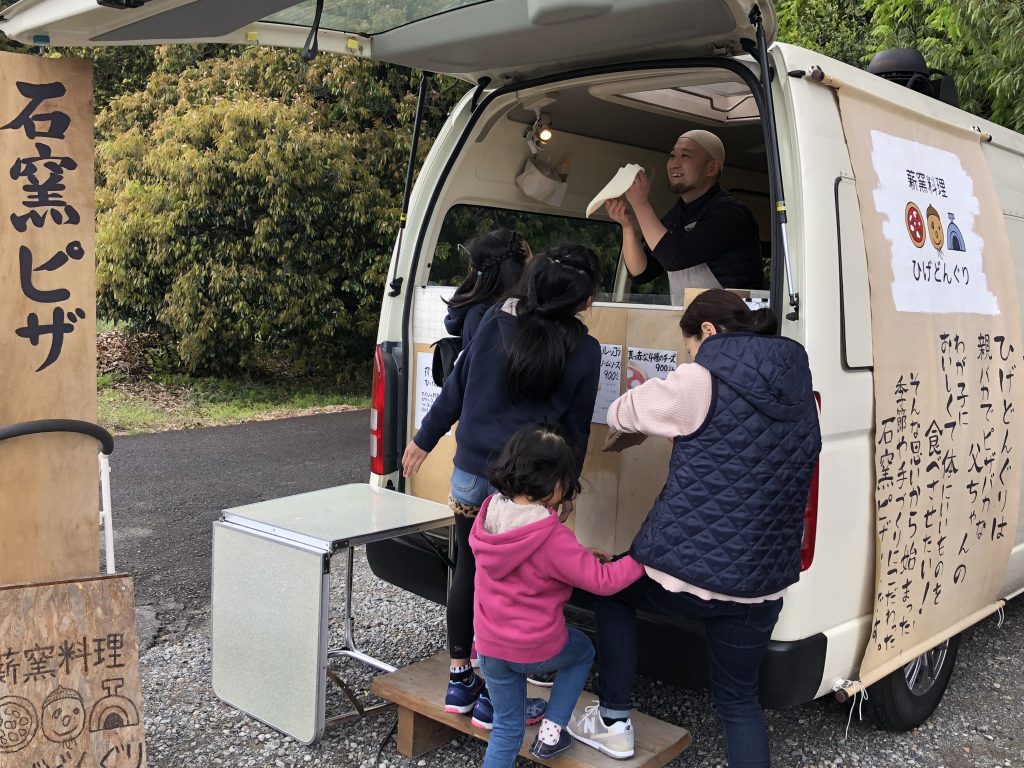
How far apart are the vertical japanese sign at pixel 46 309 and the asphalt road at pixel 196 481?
1.70 m

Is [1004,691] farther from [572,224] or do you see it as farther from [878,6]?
[878,6]

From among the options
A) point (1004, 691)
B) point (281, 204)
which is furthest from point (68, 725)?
point (281, 204)

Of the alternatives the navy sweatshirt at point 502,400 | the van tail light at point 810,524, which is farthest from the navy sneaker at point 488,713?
the van tail light at point 810,524

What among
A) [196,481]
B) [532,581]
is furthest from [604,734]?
[196,481]

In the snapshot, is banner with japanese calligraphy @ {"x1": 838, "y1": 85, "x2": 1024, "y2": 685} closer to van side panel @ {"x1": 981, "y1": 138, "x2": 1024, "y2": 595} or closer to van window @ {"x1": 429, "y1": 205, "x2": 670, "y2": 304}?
van side panel @ {"x1": 981, "y1": 138, "x2": 1024, "y2": 595}

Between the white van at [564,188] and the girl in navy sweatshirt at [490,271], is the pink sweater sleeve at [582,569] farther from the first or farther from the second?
the girl in navy sweatshirt at [490,271]

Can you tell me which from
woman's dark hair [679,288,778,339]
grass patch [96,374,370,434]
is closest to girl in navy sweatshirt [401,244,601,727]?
woman's dark hair [679,288,778,339]

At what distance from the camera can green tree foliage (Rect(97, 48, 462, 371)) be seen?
397 inches

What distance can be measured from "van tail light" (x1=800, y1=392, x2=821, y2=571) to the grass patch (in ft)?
24.5

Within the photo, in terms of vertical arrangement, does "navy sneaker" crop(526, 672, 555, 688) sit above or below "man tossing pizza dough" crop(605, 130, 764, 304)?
A: below

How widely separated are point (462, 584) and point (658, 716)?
3.51 ft

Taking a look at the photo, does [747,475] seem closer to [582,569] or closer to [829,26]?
[582,569]

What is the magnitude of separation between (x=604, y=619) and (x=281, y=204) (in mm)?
8181

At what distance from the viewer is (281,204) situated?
1010cm
